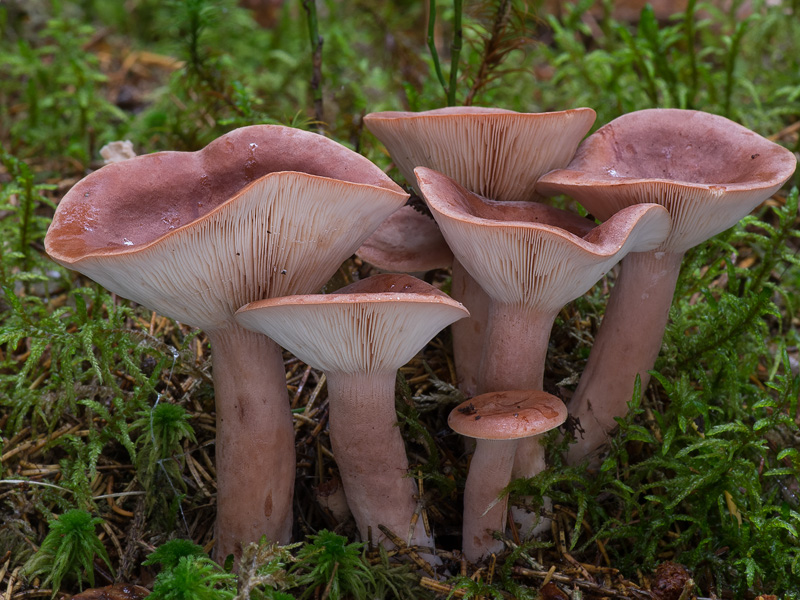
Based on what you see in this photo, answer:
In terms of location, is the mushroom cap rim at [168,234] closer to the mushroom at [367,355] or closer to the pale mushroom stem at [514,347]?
the mushroom at [367,355]

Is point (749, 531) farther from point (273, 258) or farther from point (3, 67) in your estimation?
point (3, 67)

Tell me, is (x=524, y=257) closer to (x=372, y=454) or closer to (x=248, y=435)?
(x=372, y=454)

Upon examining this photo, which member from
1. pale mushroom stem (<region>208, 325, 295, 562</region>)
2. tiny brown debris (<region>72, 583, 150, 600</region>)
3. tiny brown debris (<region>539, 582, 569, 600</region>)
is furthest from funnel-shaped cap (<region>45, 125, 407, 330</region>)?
tiny brown debris (<region>539, 582, 569, 600</region>)

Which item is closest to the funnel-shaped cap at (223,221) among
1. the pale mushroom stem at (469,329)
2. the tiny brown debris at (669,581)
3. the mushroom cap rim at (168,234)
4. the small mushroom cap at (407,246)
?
the mushroom cap rim at (168,234)

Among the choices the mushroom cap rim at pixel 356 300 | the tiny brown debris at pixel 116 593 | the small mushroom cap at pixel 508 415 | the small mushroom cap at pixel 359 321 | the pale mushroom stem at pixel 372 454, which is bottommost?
the tiny brown debris at pixel 116 593

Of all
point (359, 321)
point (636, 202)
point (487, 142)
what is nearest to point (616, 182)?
point (636, 202)

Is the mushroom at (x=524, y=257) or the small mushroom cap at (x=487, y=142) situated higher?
the small mushroom cap at (x=487, y=142)
